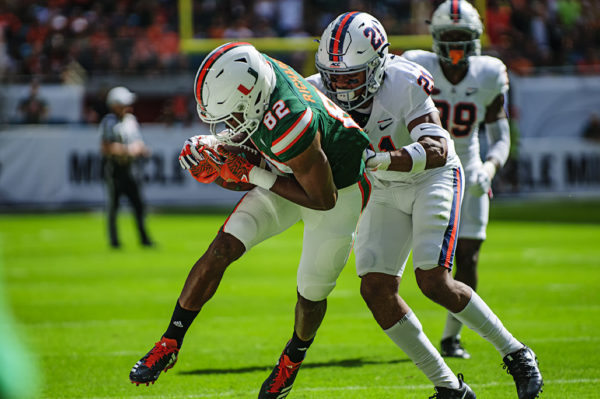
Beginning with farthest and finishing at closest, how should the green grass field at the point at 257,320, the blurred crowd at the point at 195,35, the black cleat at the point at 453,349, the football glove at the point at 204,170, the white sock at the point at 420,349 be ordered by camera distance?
the blurred crowd at the point at 195,35, the black cleat at the point at 453,349, the green grass field at the point at 257,320, the white sock at the point at 420,349, the football glove at the point at 204,170

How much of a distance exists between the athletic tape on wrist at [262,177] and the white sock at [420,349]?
916 millimetres

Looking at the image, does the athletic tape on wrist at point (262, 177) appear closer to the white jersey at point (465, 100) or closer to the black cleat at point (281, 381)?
the black cleat at point (281, 381)

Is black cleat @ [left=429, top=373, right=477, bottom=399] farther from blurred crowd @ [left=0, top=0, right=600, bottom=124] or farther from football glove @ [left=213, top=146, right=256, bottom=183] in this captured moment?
blurred crowd @ [left=0, top=0, right=600, bottom=124]

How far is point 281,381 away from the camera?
14.0 feet

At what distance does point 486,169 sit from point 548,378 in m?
1.25

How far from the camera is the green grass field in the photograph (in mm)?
4918

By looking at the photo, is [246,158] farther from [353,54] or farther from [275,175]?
[353,54]

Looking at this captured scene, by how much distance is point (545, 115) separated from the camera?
18.5 meters

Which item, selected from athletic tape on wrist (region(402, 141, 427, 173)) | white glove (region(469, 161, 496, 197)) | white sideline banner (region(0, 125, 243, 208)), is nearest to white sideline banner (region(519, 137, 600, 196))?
white sideline banner (region(0, 125, 243, 208))

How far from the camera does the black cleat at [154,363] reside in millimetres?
3904

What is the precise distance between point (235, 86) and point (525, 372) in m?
1.94

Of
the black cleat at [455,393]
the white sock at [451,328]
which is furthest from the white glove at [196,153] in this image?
the white sock at [451,328]

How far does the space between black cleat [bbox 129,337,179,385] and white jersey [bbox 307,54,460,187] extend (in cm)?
133

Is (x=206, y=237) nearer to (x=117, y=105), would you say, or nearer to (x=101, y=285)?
(x=117, y=105)
